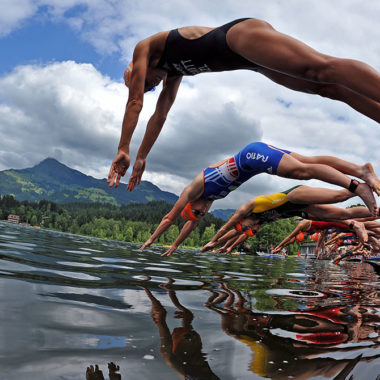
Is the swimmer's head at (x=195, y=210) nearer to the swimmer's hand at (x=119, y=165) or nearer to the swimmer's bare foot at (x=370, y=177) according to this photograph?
the swimmer's bare foot at (x=370, y=177)

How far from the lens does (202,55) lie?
2.63 metres

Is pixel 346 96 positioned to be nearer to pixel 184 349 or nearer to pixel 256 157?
pixel 184 349

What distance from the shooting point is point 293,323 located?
1.89m

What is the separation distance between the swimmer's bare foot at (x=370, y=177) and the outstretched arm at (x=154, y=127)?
2885 mm

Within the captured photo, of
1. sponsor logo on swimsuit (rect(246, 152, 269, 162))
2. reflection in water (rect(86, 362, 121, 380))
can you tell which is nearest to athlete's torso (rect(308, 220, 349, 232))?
sponsor logo on swimsuit (rect(246, 152, 269, 162))

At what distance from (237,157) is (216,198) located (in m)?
1.27

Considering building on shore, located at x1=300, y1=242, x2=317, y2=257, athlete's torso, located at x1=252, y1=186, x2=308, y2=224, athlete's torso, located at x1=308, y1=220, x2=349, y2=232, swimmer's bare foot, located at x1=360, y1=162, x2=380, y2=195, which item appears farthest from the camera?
building on shore, located at x1=300, y1=242, x2=317, y2=257

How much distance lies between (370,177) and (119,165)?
3463mm

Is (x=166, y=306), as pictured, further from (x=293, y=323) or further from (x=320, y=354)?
(x=320, y=354)

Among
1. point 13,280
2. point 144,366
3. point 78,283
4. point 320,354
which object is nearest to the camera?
point 144,366

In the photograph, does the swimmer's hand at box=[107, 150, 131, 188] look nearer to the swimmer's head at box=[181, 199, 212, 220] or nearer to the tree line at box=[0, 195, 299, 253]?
the swimmer's head at box=[181, 199, 212, 220]

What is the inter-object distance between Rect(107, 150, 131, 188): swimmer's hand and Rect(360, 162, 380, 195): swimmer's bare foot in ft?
11.0

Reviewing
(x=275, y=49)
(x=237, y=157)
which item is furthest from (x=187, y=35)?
(x=237, y=157)

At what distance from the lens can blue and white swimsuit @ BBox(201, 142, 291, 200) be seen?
5.34m
